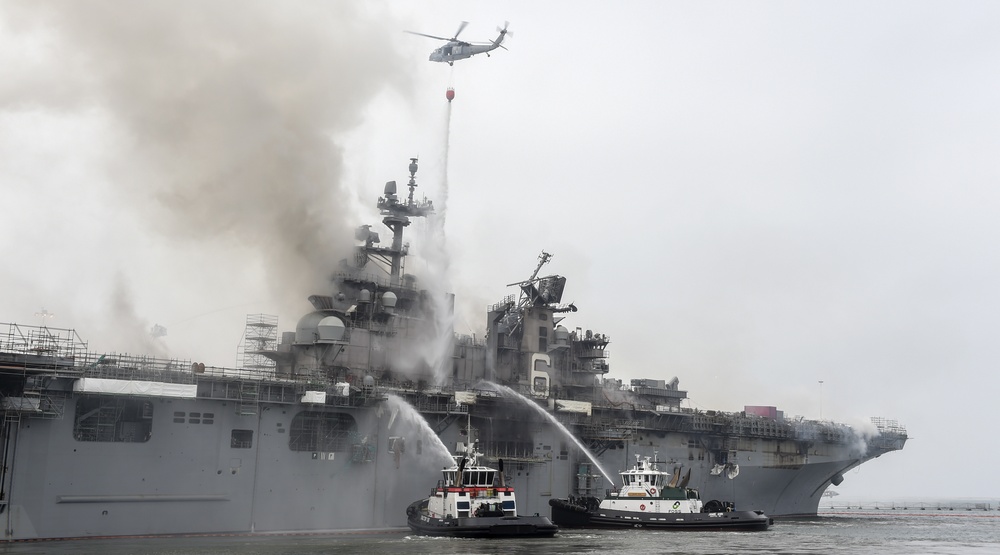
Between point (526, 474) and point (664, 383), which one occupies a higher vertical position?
point (664, 383)

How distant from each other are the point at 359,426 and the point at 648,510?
47.2 ft

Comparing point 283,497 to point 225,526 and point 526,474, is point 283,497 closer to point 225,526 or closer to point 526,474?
point 225,526

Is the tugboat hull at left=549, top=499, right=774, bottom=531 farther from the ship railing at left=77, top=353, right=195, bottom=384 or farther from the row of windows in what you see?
the ship railing at left=77, top=353, right=195, bottom=384

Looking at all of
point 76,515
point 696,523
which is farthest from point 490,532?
point 76,515

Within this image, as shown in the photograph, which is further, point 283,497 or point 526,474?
point 526,474

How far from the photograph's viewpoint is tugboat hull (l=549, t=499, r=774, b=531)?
4278cm

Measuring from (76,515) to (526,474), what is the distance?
21.4m

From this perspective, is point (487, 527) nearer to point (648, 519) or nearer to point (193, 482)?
point (648, 519)

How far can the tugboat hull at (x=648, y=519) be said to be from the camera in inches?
1684

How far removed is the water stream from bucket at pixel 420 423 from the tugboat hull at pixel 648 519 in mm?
6300

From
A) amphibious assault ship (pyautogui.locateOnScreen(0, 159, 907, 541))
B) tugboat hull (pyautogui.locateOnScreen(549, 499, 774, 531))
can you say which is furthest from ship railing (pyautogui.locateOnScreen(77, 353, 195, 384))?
tugboat hull (pyautogui.locateOnScreen(549, 499, 774, 531))

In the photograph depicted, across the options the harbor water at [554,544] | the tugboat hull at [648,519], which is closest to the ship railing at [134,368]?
the harbor water at [554,544]

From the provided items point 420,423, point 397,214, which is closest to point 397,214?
point 397,214

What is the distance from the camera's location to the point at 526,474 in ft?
151
